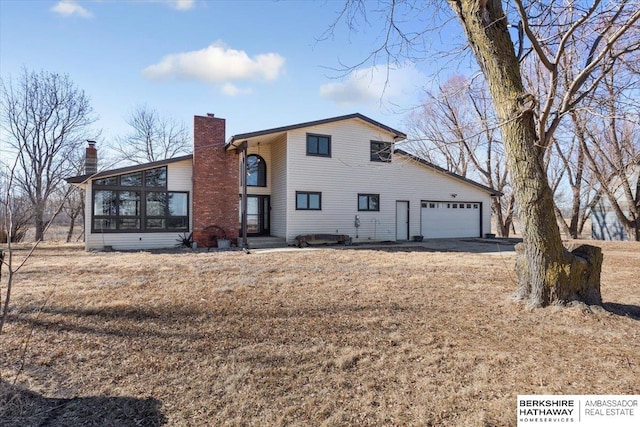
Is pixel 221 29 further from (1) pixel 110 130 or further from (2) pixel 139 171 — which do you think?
(1) pixel 110 130

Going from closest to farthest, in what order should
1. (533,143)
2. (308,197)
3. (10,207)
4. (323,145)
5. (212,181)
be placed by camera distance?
(10,207) → (533,143) → (212,181) → (308,197) → (323,145)

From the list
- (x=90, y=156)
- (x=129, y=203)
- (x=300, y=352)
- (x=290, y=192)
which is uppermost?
(x=90, y=156)

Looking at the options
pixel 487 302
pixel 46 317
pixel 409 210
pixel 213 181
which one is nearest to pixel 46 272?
pixel 46 317

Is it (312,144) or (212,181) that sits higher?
(312,144)

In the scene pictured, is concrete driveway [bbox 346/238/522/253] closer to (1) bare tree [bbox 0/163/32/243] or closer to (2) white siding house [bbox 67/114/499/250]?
(2) white siding house [bbox 67/114/499/250]

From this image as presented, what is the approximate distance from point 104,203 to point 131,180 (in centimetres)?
121

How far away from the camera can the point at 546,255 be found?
494 cm

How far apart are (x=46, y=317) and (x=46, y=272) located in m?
4.14

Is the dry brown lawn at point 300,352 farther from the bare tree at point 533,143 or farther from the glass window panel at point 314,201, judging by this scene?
the glass window panel at point 314,201

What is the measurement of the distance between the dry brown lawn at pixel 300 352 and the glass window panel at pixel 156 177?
277 inches

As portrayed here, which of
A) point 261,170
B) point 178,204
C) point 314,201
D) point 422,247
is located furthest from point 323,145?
point 178,204

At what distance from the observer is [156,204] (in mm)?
13484

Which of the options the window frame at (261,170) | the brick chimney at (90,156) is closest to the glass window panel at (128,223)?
the brick chimney at (90,156)

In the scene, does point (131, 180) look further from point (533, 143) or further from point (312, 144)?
point (533, 143)
